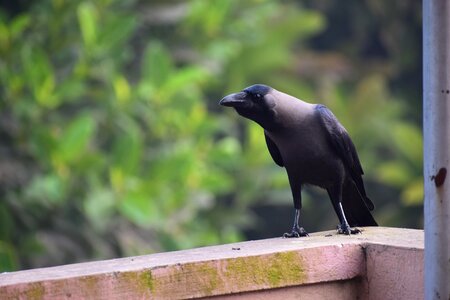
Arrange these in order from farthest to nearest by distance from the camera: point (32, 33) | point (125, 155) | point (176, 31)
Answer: point (176, 31)
point (32, 33)
point (125, 155)

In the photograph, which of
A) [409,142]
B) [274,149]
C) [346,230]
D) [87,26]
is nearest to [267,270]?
[346,230]

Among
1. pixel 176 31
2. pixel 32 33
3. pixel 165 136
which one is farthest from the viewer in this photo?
pixel 176 31

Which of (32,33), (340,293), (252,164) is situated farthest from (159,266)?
(252,164)

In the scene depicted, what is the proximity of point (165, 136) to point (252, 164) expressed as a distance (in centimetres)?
93

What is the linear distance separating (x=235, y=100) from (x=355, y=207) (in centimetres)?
76

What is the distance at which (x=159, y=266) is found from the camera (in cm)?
287

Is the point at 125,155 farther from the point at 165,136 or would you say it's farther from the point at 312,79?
the point at 312,79

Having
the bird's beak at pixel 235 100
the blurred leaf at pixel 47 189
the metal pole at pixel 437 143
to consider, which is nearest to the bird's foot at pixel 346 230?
the bird's beak at pixel 235 100

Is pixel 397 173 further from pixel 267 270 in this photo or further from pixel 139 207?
pixel 267 270

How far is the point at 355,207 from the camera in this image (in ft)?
13.5

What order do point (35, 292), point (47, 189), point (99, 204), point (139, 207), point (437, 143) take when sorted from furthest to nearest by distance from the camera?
point (99, 204) < point (139, 207) < point (47, 189) < point (35, 292) < point (437, 143)

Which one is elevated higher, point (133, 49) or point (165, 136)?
point (133, 49)

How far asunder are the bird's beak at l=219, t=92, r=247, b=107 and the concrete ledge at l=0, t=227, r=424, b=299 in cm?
57

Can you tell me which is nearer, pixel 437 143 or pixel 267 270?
pixel 437 143
